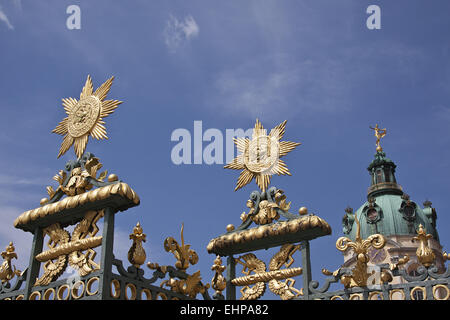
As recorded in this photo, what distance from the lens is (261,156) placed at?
13.1 meters

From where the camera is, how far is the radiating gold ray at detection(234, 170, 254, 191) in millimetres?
13117

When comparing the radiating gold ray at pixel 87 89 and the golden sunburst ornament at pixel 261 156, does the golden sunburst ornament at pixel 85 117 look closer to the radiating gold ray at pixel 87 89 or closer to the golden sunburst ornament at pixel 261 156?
the radiating gold ray at pixel 87 89

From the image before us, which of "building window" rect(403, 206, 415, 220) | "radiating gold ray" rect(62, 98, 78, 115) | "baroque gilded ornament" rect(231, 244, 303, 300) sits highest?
"building window" rect(403, 206, 415, 220)

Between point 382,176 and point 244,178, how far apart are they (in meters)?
46.8

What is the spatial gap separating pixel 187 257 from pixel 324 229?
2.71m

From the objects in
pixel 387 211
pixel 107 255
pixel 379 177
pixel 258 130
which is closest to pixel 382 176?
pixel 379 177

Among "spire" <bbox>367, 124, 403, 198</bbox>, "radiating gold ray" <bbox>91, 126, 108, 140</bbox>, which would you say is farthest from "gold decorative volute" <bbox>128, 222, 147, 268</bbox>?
"spire" <bbox>367, 124, 403, 198</bbox>

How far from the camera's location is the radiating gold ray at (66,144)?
12626 millimetres

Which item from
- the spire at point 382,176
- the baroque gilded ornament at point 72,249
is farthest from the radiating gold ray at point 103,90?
the spire at point 382,176

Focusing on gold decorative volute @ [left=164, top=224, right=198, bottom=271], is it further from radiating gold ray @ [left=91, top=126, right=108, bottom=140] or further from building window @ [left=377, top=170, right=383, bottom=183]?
building window @ [left=377, top=170, right=383, bottom=183]

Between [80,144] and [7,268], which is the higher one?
[80,144]

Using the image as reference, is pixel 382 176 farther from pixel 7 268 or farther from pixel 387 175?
pixel 7 268

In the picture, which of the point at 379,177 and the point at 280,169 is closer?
the point at 280,169

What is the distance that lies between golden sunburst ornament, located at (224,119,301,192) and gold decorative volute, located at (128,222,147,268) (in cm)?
272
